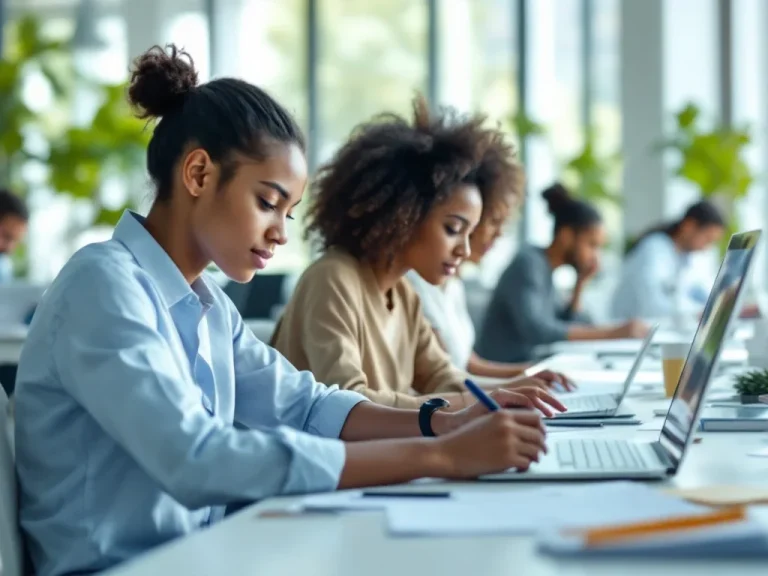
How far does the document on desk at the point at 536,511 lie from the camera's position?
1.10 metres

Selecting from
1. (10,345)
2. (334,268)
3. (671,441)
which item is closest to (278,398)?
(671,441)

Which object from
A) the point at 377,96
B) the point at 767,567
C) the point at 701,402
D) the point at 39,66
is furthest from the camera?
the point at 377,96

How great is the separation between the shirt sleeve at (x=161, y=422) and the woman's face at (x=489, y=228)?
5.98 feet

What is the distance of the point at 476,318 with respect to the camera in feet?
19.7

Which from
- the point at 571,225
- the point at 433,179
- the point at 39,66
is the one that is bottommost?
the point at 571,225

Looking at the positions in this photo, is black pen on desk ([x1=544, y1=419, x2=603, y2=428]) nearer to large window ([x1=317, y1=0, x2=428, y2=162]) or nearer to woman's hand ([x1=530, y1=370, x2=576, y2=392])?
woman's hand ([x1=530, y1=370, x2=576, y2=392])

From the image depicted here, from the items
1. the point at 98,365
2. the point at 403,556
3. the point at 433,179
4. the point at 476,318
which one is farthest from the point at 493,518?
the point at 476,318

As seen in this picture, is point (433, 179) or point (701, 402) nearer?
point (701, 402)

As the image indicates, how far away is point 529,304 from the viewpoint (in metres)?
4.68

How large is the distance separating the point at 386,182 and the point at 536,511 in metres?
1.55

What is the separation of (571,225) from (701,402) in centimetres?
391

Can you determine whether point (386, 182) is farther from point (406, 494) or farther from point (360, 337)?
point (406, 494)

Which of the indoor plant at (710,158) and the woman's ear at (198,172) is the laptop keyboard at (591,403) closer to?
the woman's ear at (198,172)

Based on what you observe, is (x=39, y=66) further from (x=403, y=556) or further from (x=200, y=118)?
(x=403, y=556)
